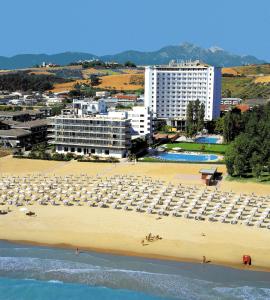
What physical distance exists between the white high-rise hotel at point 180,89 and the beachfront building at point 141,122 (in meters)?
23.9

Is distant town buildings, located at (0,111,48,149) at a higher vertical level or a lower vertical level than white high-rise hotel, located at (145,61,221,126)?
Answer: lower

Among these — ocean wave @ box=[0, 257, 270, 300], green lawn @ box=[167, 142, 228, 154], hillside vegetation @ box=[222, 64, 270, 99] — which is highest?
hillside vegetation @ box=[222, 64, 270, 99]

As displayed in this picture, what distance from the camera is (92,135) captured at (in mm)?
76125

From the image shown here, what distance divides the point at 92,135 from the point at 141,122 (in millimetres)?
14626

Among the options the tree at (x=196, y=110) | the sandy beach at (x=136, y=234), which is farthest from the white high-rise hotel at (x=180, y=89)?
the sandy beach at (x=136, y=234)

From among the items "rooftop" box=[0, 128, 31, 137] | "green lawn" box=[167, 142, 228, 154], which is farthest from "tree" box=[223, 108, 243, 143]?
"rooftop" box=[0, 128, 31, 137]

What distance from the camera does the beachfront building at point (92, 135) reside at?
2936 inches

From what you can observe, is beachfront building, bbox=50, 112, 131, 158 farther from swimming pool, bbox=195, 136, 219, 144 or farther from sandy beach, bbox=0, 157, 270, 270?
sandy beach, bbox=0, 157, 270, 270

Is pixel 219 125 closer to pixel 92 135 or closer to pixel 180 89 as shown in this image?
pixel 180 89

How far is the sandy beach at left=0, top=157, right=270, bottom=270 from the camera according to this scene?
36578 mm

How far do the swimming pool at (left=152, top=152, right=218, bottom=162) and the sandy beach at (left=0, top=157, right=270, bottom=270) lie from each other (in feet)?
101

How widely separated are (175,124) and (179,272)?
79.2 metres

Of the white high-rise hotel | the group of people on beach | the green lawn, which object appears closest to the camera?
the group of people on beach

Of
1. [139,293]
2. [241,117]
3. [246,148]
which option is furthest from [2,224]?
[241,117]
